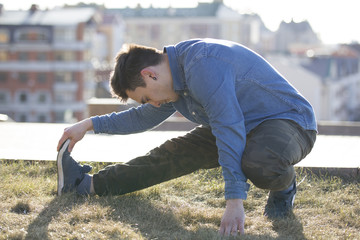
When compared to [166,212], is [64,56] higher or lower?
lower

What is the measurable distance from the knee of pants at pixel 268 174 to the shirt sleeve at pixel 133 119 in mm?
778

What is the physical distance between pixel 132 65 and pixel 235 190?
0.80m

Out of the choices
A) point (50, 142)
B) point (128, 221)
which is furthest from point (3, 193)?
point (50, 142)

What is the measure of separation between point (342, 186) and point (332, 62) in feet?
152

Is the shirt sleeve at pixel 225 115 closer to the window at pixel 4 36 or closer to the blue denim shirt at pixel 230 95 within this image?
the blue denim shirt at pixel 230 95

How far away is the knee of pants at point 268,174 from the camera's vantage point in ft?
8.08

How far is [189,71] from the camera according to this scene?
2.47m

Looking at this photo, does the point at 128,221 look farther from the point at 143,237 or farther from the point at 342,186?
the point at 342,186

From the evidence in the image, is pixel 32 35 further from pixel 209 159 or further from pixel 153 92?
pixel 153 92

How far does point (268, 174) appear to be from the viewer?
2498mm

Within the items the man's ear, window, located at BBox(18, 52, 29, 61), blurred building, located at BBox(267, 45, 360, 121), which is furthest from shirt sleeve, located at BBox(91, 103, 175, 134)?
window, located at BBox(18, 52, 29, 61)

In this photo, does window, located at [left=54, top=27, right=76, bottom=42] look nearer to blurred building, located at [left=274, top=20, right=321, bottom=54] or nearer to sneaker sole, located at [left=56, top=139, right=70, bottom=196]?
blurred building, located at [left=274, top=20, right=321, bottom=54]

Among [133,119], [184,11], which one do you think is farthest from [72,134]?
[184,11]

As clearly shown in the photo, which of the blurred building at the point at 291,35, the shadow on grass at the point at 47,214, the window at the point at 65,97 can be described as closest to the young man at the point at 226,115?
the shadow on grass at the point at 47,214
